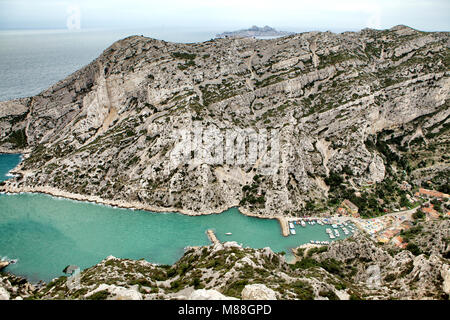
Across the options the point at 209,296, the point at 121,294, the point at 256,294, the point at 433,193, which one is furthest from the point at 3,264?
the point at 433,193

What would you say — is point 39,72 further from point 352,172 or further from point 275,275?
point 275,275

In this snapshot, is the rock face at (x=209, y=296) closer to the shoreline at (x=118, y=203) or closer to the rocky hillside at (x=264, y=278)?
the rocky hillside at (x=264, y=278)

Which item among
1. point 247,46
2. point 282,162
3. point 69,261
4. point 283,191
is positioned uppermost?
point 247,46

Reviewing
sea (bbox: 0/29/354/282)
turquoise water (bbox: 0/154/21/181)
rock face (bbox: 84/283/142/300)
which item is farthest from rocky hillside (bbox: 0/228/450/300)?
turquoise water (bbox: 0/154/21/181)

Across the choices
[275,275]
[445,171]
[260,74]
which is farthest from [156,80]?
[445,171]

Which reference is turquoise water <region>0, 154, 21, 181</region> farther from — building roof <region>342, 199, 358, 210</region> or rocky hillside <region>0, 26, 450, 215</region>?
building roof <region>342, 199, 358, 210</region>

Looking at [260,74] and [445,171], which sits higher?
[260,74]

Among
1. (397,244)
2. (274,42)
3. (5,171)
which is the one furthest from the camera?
(274,42)
